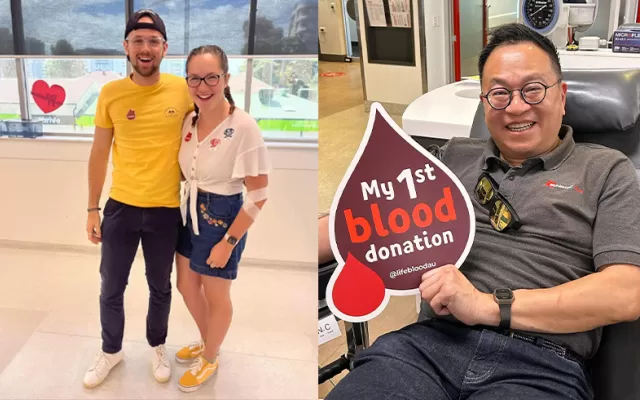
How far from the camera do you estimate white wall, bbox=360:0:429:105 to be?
5.77m

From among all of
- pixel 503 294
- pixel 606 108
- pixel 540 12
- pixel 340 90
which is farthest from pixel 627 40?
pixel 340 90

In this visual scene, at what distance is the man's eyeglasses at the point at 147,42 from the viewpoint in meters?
1.52

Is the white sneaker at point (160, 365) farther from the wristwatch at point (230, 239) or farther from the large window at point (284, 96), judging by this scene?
the large window at point (284, 96)

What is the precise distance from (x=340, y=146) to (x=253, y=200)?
2.68 metres

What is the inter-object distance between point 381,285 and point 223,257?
62 centimetres

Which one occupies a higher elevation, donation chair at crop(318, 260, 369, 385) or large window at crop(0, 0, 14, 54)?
large window at crop(0, 0, 14, 54)

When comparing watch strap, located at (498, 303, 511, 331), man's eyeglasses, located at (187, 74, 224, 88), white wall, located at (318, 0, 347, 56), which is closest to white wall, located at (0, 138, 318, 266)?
man's eyeglasses, located at (187, 74, 224, 88)

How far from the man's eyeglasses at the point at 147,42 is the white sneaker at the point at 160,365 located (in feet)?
3.07

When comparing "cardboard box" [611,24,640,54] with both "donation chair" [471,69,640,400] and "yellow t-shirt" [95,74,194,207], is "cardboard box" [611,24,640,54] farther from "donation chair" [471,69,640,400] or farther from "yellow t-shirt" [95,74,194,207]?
"yellow t-shirt" [95,74,194,207]

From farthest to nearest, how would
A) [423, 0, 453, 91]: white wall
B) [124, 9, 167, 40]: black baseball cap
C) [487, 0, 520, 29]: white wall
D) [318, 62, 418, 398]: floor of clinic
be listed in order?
[487, 0, 520, 29]: white wall, [423, 0, 453, 91]: white wall, [318, 62, 418, 398]: floor of clinic, [124, 9, 167, 40]: black baseball cap

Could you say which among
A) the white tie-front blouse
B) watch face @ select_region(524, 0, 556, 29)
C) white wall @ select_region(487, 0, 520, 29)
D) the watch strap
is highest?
white wall @ select_region(487, 0, 520, 29)

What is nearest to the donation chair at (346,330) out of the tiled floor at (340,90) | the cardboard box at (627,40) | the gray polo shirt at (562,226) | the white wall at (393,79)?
the gray polo shirt at (562,226)

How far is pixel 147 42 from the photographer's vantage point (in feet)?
5.00

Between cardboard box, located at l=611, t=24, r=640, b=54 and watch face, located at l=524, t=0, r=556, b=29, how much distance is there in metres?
0.45
